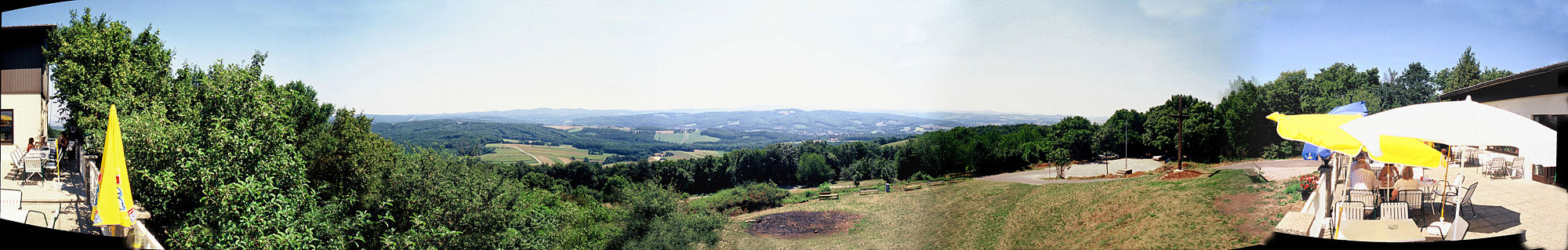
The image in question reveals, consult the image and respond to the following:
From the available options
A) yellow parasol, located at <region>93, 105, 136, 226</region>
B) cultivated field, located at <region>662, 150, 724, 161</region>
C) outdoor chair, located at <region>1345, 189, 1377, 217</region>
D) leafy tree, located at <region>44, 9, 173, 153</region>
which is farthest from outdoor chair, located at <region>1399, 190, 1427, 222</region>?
cultivated field, located at <region>662, 150, 724, 161</region>

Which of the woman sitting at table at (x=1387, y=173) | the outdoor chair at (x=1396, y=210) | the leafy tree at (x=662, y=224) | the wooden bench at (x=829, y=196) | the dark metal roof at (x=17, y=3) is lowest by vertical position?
the leafy tree at (x=662, y=224)

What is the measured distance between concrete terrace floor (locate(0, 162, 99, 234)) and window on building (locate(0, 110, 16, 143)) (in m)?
0.30

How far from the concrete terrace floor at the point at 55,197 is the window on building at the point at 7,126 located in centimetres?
30

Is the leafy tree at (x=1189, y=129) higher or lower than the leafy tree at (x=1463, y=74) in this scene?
lower

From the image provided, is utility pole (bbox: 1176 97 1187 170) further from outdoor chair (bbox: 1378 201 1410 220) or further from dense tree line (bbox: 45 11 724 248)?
dense tree line (bbox: 45 11 724 248)

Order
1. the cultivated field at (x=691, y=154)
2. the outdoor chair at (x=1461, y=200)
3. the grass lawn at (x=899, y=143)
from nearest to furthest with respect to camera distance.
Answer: the outdoor chair at (x=1461, y=200) < the grass lawn at (x=899, y=143) < the cultivated field at (x=691, y=154)

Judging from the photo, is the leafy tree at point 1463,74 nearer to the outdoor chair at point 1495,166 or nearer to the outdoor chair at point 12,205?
the outdoor chair at point 1495,166

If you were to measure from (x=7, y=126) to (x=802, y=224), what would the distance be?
10.3 meters

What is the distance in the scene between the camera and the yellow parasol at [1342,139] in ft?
8.09

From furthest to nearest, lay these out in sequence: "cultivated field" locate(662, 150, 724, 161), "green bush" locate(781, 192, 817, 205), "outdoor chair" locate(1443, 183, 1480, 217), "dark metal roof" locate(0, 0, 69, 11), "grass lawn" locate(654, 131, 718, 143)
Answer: "cultivated field" locate(662, 150, 724, 161) < "grass lawn" locate(654, 131, 718, 143) < "green bush" locate(781, 192, 817, 205) < "outdoor chair" locate(1443, 183, 1480, 217) < "dark metal roof" locate(0, 0, 69, 11)

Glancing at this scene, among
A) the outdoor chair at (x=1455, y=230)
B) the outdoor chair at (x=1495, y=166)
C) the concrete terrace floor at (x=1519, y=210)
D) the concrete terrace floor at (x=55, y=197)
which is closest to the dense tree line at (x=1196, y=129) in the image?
the outdoor chair at (x=1495, y=166)

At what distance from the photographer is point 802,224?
433 inches

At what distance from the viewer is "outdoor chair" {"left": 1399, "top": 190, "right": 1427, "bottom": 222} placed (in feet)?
9.17

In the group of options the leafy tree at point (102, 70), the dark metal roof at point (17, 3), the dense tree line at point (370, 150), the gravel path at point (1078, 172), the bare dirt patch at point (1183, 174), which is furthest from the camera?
the leafy tree at point (102, 70)
